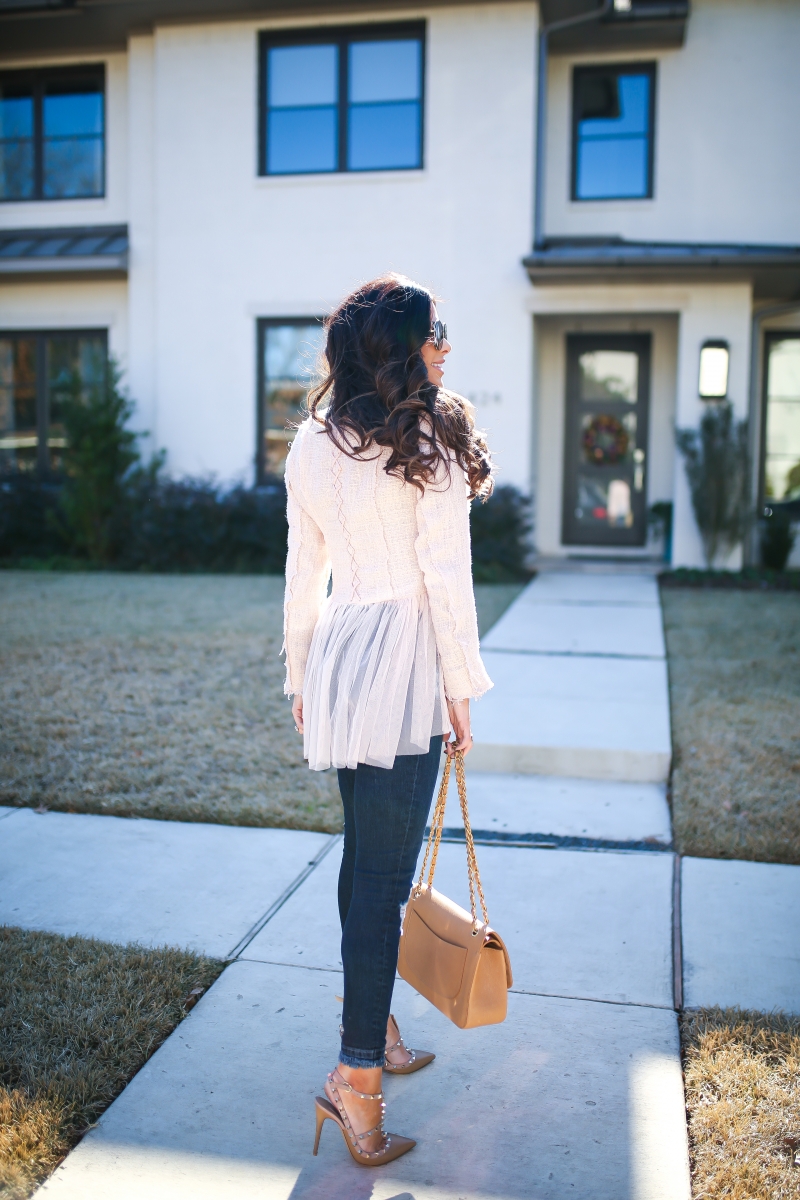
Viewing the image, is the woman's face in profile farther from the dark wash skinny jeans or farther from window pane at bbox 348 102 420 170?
window pane at bbox 348 102 420 170

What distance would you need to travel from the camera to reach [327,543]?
2.32 metres

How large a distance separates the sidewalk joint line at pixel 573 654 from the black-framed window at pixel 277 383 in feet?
19.1

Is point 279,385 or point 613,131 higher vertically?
point 613,131

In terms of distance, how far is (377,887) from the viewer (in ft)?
7.13

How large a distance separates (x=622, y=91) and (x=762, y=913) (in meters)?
11.2

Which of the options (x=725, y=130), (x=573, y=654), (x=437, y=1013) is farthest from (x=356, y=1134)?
(x=725, y=130)

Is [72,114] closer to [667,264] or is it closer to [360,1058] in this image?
[667,264]

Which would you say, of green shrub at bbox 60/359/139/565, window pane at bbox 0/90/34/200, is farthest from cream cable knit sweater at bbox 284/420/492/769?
window pane at bbox 0/90/34/200

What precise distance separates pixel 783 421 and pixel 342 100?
6448mm

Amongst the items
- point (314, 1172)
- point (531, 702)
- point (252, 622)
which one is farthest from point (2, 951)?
point (252, 622)

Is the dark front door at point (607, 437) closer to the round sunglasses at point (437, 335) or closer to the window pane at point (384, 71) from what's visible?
the window pane at point (384, 71)

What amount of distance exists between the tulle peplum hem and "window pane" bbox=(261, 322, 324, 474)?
998 cm

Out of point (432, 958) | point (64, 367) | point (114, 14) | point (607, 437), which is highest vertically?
point (114, 14)

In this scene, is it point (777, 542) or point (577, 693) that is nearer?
point (577, 693)
